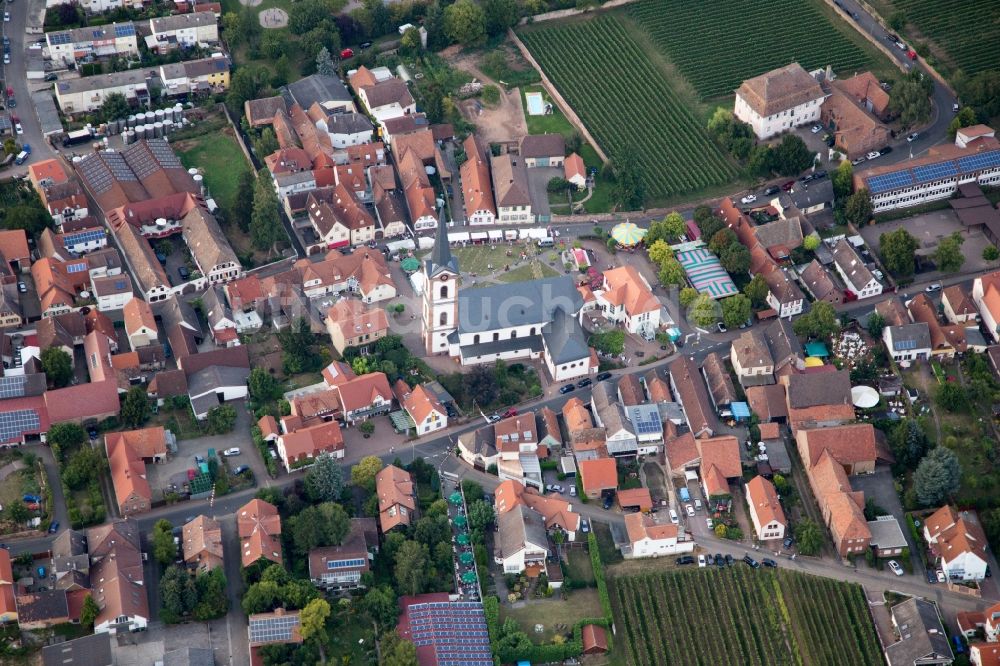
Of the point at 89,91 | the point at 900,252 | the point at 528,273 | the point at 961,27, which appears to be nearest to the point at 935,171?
the point at 900,252

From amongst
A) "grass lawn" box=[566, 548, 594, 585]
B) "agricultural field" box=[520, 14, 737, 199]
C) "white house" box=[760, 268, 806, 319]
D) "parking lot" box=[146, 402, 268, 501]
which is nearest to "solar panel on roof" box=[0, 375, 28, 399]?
"parking lot" box=[146, 402, 268, 501]

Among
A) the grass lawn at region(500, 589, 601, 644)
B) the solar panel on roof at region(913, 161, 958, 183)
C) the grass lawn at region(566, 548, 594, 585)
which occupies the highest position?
the solar panel on roof at region(913, 161, 958, 183)

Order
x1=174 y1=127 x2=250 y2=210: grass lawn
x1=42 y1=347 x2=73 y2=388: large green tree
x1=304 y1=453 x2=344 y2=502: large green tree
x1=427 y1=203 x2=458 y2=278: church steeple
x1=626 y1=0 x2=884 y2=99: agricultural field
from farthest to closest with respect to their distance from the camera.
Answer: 1. x1=626 y1=0 x2=884 y2=99: agricultural field
2. x1=174 y1=127 x2=250 y2=210: grass lawn
3. x1=427 y1=203 x2=458 y2=278: church steeple
4. x1=42 y1=347 x2=73 y2=388: large green tree
5. x1=304 y1=453 x2=344 y2=502: large green tree

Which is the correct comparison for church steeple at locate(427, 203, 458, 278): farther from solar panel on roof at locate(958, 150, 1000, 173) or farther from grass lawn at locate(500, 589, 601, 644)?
solar panel on roof at locate(958, 150, 1000, 173)

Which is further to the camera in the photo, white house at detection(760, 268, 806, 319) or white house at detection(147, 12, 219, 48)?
white house at detection(147, 12, 219, 48)

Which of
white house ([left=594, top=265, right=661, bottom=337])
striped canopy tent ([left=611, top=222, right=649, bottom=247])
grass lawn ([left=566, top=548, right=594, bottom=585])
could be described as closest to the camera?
grass lawn ([left=566, top=548, right=594, bottom=585])

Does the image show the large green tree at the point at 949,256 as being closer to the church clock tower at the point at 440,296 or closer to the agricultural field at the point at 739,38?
the agricultural field at the point at 739,38

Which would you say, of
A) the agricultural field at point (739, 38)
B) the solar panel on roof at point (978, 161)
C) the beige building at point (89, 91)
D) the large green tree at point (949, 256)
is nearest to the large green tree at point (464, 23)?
the agricultural field at point (739, 38)
